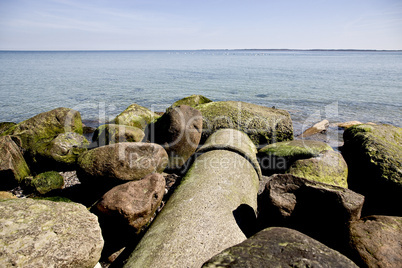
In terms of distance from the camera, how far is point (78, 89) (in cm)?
2095

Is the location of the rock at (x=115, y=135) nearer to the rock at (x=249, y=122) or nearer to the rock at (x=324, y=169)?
the rock at (x=249, y=122)

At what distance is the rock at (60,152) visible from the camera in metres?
5.95

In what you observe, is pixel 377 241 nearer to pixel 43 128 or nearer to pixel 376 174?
pixel 376 174

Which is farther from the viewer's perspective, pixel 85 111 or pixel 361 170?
pixel 85 111

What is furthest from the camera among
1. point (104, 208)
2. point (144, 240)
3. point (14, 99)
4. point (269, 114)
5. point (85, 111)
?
point (14, 99)

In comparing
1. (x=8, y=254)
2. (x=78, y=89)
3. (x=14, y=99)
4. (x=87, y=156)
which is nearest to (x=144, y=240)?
(x=8, y=254)

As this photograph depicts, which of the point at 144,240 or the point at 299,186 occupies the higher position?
the point at 299,186

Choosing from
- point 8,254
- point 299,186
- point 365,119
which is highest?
point 299,186

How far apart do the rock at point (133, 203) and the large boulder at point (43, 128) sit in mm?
3757

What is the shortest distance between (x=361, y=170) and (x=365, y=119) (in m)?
9.41

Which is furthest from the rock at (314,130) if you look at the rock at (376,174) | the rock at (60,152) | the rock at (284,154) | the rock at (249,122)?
the rock at (60,152)

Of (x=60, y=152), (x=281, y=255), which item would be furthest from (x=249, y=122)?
(x=281, y=255)

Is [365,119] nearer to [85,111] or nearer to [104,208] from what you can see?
[104,208]

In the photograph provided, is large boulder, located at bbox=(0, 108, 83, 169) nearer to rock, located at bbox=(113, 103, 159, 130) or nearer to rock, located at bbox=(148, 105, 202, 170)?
rock, located at bbox=(113, 103, 159, 130)
